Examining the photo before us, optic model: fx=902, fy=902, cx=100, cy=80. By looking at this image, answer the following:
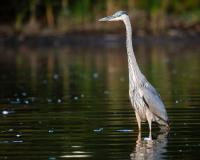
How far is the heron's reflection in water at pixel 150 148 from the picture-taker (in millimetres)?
11141

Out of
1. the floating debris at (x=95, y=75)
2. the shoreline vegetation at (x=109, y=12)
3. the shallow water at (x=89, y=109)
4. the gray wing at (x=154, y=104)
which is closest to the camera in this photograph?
the shallow water at (x=89, y=109)

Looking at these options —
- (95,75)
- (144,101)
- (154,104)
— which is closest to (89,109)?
(144,101)

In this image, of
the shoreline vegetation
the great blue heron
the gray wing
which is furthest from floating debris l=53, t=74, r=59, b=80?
the shoreline vegetation

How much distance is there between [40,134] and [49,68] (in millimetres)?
16069

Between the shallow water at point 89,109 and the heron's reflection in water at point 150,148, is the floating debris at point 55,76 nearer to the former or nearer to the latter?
the shallow water at point 89,109

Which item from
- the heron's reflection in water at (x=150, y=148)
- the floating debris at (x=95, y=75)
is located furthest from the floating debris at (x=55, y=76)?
the heron's reflection in water at (x=150, y=148)

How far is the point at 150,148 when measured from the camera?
39.3ft

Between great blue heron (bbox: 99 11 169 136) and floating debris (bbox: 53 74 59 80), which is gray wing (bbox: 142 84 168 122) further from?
floating debris (bbox: 53 74 59 80)

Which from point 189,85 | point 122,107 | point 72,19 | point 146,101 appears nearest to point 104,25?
point 72,19

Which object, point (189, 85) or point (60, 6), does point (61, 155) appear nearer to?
point (189, 85)

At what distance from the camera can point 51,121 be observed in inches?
587

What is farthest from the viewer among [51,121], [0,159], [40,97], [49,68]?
[49,68]

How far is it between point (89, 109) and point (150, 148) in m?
4.77

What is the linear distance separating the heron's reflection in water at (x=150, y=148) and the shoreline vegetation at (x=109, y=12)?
26.9 m
